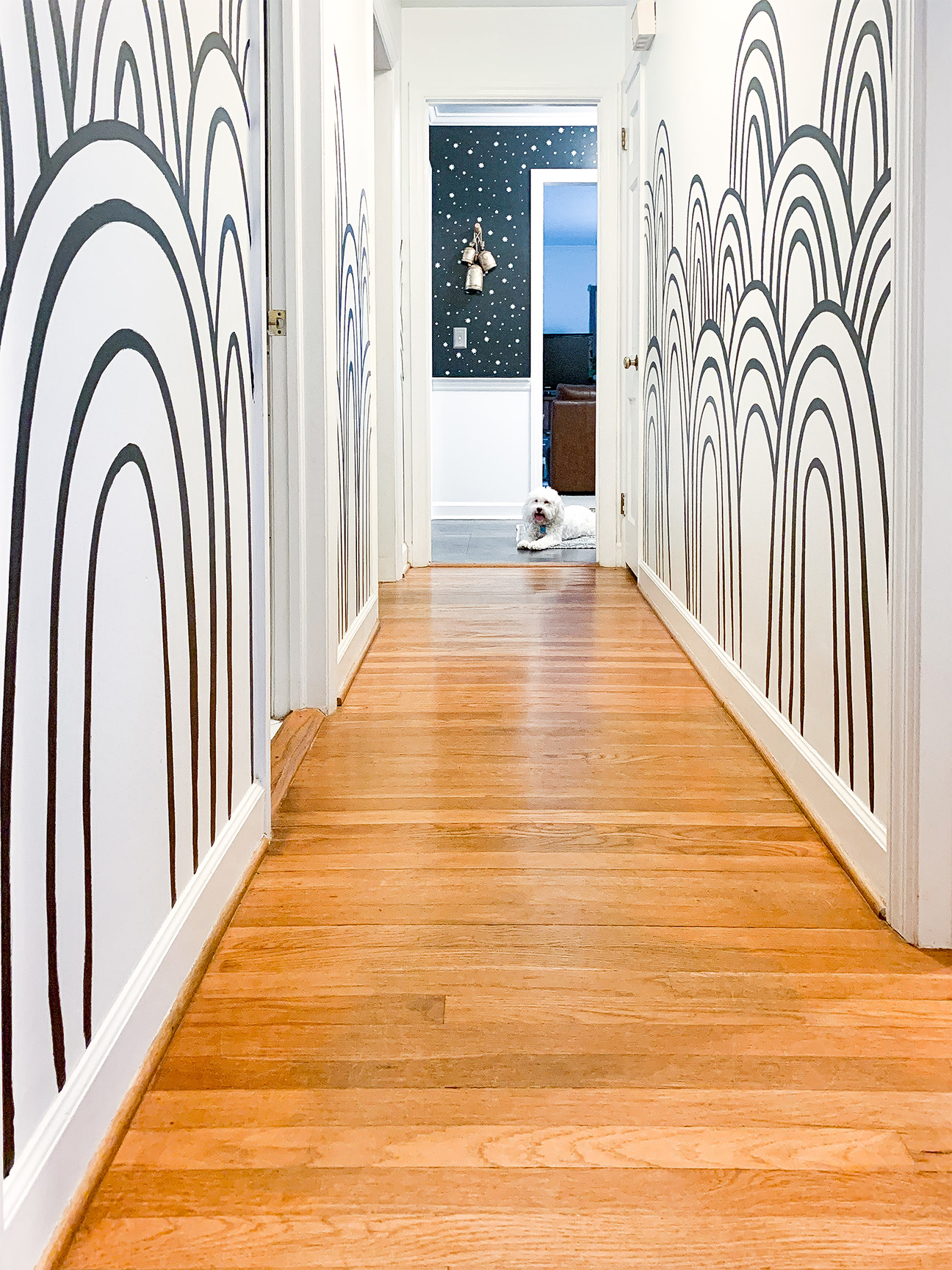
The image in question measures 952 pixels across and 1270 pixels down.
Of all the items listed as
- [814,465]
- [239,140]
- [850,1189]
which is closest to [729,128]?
[814,465]

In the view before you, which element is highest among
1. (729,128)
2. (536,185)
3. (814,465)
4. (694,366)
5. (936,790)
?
(536,185)

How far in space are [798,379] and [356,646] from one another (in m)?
1.61

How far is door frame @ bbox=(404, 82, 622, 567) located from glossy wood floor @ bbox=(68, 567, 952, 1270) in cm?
308

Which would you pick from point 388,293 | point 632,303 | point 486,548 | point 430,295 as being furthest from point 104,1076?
point 486,548

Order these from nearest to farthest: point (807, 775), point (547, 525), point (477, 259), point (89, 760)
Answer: point (89, 760), point (807, 775), point (547, 525), point (477, 259)

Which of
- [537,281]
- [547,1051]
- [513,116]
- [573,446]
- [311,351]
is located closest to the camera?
[547,1051]

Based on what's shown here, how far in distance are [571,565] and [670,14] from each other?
2407 millimetres

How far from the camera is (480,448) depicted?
7566 mm

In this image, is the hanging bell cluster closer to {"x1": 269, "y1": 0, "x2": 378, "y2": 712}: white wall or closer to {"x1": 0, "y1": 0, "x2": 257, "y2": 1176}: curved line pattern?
{"x1": 269, "y1": 0, "x2": 378, "y2": 712}: white wall

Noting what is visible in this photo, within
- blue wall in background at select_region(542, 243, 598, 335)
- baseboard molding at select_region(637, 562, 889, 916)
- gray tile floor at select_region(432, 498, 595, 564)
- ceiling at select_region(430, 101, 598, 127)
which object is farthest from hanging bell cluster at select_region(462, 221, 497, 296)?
blue wall in background at select_region(542, 243, 598, 335)

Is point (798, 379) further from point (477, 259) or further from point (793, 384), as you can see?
point (477, 259)

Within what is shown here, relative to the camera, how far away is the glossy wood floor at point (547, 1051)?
1.00 m

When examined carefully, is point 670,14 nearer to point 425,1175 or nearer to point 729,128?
point 729,128

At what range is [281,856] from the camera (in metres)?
1.89
